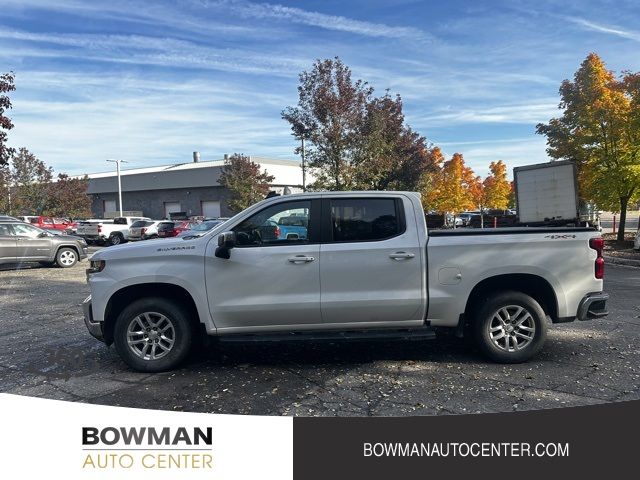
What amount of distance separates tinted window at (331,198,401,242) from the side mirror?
3.40 feet

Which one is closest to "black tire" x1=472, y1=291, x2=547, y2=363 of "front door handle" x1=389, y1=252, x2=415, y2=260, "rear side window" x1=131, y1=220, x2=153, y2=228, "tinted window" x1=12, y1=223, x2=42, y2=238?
"front door handle" x1=389, y1=252, x2=415, y2=260

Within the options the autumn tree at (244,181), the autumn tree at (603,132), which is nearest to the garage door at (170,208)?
the autumn tree at (244,181)

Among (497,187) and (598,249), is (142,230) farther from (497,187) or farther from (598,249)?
(497,187)

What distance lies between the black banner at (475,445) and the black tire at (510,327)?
112 cm

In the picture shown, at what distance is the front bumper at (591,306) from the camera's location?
16.8 ft

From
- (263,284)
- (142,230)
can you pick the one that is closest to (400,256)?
(263,284)

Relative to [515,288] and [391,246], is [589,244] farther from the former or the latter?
[391,246]

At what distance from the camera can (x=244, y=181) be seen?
3975 centimetres

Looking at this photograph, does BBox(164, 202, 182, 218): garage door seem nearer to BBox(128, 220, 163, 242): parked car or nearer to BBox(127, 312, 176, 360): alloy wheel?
BBox(128, 220, 163, 242): parked car

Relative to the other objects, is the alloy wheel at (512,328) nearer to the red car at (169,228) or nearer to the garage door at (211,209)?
the red car at (169,228)

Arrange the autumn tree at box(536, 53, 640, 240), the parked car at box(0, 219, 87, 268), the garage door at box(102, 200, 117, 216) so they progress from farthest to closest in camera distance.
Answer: the garage door at box(102, 200, 117, 216) < the autumn tree at box(536, 53, 640, 240) < the parked car at box(0, 219, 87, 268)

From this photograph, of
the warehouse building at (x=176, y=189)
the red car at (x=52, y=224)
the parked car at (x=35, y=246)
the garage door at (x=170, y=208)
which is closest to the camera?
the parked car at (x=35, y=246)

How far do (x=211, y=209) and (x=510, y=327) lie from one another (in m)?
44.8

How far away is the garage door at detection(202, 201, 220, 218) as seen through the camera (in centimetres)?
4766
